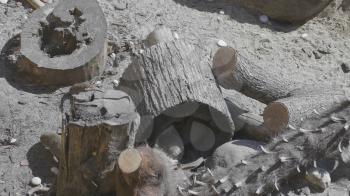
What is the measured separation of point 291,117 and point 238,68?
1.88 feet

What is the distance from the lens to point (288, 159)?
3941 millimetres

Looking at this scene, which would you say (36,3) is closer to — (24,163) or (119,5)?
(119,5)

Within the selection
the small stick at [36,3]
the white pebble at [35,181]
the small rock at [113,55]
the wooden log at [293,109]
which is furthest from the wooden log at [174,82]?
the small stick at [36,3]

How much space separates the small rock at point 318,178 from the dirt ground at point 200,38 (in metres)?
1.67

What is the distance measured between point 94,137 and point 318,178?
150 cm

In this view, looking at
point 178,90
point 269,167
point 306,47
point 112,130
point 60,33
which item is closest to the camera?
point 112,130

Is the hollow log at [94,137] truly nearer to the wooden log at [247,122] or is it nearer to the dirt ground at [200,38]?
the dirt ground at [200,38]

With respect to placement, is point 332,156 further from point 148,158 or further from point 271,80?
point 148,158

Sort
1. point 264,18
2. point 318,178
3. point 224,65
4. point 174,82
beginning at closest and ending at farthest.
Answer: point 318,178 < point 174,82 < point 224,65 < point 264,18

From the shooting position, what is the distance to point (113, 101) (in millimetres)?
3582

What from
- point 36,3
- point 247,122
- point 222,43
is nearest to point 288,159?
point 247,122

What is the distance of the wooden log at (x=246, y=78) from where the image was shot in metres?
4.64

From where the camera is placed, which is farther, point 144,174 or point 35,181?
point 35,181

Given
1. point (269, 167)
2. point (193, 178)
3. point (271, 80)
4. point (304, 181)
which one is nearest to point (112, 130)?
point (193, 178)
